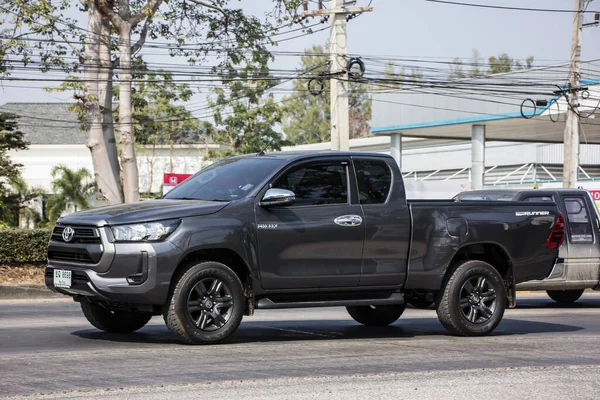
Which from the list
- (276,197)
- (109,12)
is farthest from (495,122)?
(276,197)

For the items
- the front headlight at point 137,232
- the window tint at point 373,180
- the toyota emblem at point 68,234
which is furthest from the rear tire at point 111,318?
the window tint at point 373,180

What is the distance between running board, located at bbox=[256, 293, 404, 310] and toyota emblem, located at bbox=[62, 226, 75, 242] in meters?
1.94

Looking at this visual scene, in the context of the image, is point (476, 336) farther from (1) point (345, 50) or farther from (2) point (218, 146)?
(2) point (218, 146)

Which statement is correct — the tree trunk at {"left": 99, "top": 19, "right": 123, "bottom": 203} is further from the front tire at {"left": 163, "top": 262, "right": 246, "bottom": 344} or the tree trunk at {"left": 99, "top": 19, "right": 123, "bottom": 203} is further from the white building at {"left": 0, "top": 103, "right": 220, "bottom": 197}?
the white building at {"left": 0, "top": 103, "right": 220, "bottom": 197}

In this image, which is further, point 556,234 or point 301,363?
point 556,234

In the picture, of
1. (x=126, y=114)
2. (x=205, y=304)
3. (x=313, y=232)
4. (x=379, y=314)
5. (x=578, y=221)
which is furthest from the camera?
(x=126, y=114)

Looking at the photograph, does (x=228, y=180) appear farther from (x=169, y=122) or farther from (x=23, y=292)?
(x=169, y=122)

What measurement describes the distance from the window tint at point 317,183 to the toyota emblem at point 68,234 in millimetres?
2070

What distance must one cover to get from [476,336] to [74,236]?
463cm

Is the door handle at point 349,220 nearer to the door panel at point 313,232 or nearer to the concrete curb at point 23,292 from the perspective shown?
the door panel at point 313,232

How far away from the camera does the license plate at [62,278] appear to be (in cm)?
909

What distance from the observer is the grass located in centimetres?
1867

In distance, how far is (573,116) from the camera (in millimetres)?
31016

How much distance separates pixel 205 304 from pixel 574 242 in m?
8.83
